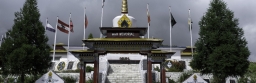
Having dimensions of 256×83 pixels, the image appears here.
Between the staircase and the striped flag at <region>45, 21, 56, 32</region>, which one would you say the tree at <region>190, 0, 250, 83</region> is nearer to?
the staircase

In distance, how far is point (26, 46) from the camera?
79.5 feet

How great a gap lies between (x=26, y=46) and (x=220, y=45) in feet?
54.5

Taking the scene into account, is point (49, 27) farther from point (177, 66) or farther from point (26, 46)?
point (177, 66)

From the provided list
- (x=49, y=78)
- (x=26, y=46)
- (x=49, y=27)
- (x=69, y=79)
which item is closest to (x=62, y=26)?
(x=49, y=27)

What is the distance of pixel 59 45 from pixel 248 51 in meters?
39.8

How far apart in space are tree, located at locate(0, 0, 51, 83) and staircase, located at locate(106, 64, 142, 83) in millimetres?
7182

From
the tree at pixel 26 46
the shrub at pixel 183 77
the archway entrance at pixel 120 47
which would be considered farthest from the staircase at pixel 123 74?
the tree at pixel 26 46

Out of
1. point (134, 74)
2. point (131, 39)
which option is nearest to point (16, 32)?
point (131, 39)

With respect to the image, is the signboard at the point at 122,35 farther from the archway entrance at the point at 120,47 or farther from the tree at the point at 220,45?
the tree at the point at 220,45

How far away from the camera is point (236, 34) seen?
1031 inches

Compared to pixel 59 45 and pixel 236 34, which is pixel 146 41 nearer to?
pixel 236 34

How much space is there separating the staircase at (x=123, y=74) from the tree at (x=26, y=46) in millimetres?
7182

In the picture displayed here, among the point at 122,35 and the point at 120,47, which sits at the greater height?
the point at 122,35

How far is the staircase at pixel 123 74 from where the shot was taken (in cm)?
2947
